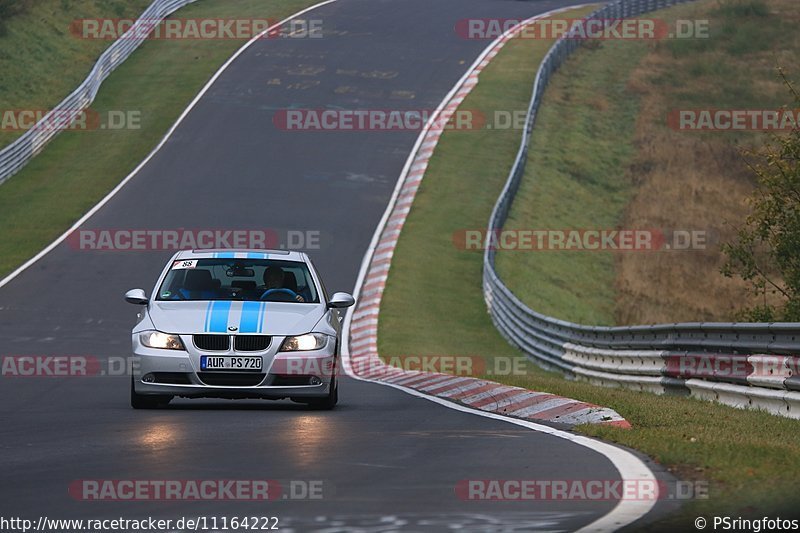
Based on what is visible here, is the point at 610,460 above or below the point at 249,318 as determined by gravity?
below

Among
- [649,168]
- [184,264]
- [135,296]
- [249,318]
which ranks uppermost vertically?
[649,168]

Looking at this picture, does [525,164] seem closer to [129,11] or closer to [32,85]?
[32,85]

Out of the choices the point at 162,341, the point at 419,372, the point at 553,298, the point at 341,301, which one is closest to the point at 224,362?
the point at 162,341

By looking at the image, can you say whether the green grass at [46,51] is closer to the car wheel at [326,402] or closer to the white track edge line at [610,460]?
the white track edge line at [610,460]

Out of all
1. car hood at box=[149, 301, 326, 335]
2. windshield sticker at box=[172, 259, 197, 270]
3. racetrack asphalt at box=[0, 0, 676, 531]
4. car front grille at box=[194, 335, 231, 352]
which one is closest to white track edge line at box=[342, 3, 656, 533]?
racetrack asphalt at box=[0, 0, 676, 531]

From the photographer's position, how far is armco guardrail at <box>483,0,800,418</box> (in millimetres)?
13461

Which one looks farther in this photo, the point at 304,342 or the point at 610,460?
the point at 304,342

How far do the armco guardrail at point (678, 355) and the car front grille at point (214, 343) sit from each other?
4.90 m

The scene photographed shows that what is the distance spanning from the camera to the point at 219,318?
1352 centimetres

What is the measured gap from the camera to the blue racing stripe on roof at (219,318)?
1339cm

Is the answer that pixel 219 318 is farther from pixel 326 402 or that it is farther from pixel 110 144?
pixel 110 144

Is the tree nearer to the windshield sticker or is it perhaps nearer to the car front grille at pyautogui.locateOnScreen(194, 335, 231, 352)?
the windshield sticker

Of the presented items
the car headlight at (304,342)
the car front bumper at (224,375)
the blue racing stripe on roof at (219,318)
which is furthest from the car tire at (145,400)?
the car headlight at (304,342)

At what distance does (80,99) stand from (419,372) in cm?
2636
